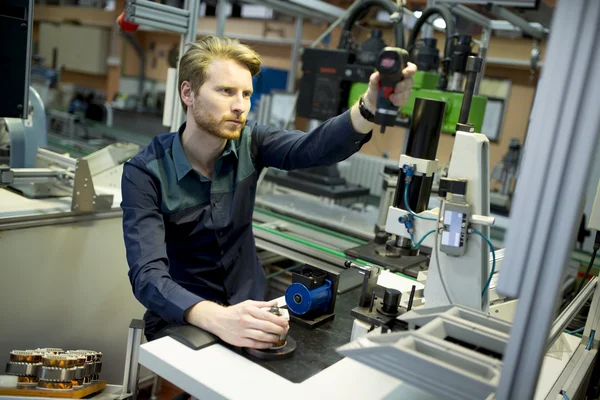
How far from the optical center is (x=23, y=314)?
6.73ft

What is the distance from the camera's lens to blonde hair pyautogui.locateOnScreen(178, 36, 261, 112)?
1.65 metres

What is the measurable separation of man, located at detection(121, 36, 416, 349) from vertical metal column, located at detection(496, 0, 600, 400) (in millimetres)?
652

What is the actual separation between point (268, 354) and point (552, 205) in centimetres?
72

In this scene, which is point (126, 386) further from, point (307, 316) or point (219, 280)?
point (307, 316)

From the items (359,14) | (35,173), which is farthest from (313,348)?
(359,14)

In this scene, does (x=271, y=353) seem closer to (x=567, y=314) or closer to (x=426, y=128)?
(x=426, y=128)

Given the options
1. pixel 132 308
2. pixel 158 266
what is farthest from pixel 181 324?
pixel 132 308

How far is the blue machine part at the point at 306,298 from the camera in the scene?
138cm

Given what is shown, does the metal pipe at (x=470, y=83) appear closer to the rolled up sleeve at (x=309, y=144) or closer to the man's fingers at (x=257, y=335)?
the rolled up sleeve at (x=309, y=144)

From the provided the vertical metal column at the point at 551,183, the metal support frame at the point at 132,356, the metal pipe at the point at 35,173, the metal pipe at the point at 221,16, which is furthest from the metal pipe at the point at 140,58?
the vertical metal column at the point at 551,183

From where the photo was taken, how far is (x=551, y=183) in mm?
721

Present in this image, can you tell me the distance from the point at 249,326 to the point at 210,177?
2.29 feet

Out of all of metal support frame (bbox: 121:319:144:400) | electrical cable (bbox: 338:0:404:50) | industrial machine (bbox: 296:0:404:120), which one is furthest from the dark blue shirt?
electrical cable (bbox: 338:0:404:50)

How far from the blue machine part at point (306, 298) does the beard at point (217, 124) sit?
1.79 ft
